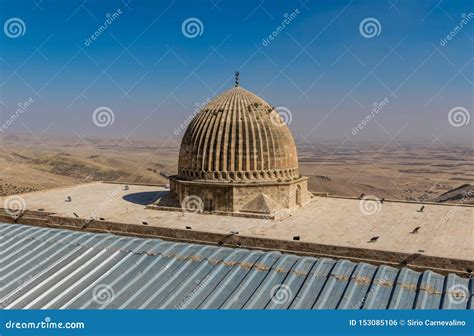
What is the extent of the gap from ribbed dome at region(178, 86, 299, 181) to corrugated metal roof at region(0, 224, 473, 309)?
780 cm

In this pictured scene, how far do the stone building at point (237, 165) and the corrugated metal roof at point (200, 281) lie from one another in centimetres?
Result: 701

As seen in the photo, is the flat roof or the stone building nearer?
the flat roof

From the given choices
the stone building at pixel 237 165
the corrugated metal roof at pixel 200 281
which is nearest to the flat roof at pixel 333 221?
the stone building at pixel 237 165

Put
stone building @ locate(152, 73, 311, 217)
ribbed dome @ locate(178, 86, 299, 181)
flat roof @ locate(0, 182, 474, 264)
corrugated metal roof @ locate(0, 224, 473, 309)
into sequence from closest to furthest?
corrugated metal roof @ locate(0, 224, 473, 309) < flat roof @ locate(0, 182, 474, 264) < stone building @ locate(152, 73, 311, 217) < ribbed dome @ locate(178, 86, 299, 181)

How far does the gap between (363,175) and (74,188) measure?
246ft

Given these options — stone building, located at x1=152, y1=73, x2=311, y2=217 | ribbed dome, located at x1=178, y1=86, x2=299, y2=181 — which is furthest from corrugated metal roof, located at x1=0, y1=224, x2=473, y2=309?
ribbed dome, located at x1=178, y1=86, x2=299, y2=181

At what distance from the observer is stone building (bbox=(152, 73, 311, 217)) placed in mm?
19891

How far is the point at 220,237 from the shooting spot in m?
16.3

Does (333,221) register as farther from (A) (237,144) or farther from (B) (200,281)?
(B) (200,281)

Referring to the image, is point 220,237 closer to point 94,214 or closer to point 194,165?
point 194,165

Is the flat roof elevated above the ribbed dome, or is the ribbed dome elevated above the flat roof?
the ribbed dome

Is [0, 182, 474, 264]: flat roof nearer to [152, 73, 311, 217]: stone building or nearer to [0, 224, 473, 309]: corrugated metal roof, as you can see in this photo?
[152, 73, 311, 217]: stone building

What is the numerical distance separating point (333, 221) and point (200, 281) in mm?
9298
